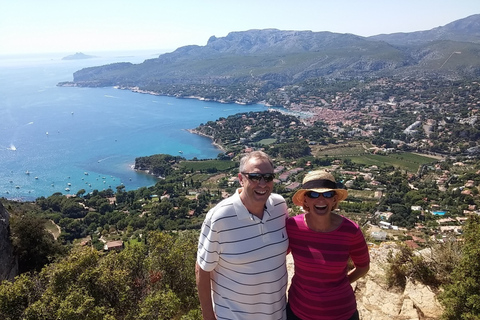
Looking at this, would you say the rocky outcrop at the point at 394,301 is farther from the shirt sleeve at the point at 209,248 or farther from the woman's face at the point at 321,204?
the shirt sleeve at the point at 209,248

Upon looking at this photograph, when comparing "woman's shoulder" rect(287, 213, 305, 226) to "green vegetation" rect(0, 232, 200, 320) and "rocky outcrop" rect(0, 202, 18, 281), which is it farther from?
"rocky outcrop" rect(0, 202, 18, 281)

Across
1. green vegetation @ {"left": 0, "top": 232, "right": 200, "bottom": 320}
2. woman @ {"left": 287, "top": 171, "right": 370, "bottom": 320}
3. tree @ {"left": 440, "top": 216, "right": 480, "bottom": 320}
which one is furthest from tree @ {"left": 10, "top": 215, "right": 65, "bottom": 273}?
tree @ {"left": 440, "top": 216, "right": 480, "bottom": 320}

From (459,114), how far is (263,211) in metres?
60.8

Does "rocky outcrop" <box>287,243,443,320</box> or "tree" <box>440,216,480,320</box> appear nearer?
"tree" <box>440,216,480,320</box>

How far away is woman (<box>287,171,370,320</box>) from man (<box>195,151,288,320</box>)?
0.10 metres

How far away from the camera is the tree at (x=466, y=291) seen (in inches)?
102

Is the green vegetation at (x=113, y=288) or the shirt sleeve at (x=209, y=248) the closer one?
the shirt sleeve at (x=209, y=248)

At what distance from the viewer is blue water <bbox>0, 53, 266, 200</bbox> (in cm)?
3712

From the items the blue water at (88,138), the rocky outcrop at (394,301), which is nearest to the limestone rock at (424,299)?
→ the rocky outcrop at (394,301)

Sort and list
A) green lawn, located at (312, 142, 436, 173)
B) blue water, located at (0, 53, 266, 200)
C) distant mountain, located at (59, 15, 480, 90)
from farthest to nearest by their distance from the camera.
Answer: distant mountain, located at (59, 15, 480, 90) → blue water, located at (0, 53, 266, 200) → green lawn, located at (312, 142, 436, 173)

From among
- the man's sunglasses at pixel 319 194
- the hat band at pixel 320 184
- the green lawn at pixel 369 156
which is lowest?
the green lawn at pixel 369 156

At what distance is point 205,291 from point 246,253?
34 cm

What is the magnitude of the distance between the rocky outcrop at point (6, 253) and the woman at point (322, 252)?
7904 millimetres

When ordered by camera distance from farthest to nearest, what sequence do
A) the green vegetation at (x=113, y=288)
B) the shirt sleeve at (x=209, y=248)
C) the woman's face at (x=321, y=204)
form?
the green vegetation at (x=113, y=288), the woman's face at (x=321, y=204), the shirt sleeve at (x=209, y=248)
